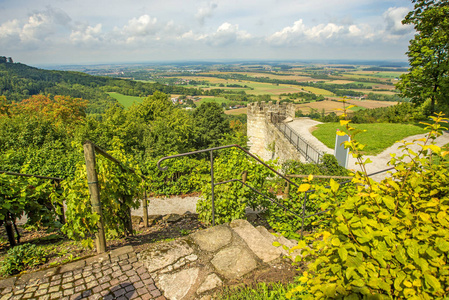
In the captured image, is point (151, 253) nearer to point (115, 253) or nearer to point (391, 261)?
point (115, 253)

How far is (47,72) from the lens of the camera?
78875 millimetres

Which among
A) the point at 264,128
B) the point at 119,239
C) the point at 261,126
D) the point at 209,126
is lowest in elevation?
the point at 209,126

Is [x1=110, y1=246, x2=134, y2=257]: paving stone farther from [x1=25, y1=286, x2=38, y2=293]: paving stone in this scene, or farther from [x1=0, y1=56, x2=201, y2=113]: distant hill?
[x1=0, y1=56, x2=201, y2=113]: distant hill

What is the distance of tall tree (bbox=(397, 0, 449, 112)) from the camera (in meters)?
12.8

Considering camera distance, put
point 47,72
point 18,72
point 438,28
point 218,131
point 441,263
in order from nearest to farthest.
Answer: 1. point 441,263
2. point 438,28
3. point 218,131
4. point 18,72
5. point 47,72

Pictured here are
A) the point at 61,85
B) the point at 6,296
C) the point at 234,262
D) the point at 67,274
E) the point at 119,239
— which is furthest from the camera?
the point at 61,85

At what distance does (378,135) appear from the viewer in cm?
1286

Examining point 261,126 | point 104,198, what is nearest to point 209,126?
point 261,126

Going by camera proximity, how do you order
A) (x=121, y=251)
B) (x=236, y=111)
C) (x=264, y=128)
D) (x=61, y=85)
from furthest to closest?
(x=61, y=85) → (x=236, y=111) → (x=264, y=128) → (x=121, y=251)

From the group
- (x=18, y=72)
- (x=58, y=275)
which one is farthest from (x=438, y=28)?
(x=18, y=72)

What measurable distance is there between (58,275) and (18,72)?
308 ft

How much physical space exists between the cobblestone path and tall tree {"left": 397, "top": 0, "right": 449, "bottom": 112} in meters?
16.1

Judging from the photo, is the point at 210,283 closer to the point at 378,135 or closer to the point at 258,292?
the point at 258,292

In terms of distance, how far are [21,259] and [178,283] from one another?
5.80 feet
